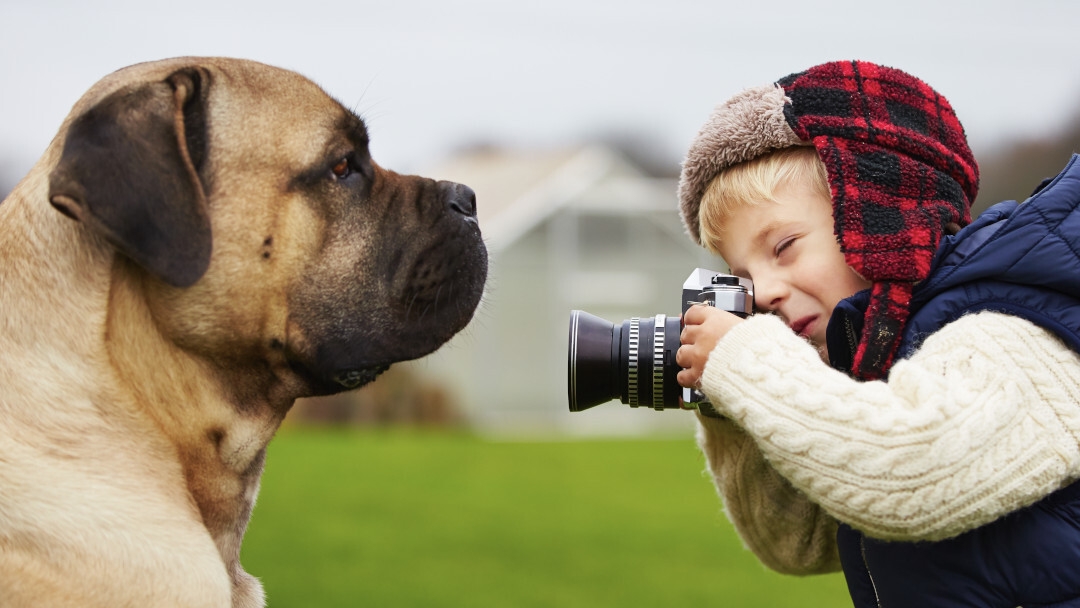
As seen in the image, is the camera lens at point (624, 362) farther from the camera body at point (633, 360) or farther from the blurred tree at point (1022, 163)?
the blurred tree at point (1022, 163)

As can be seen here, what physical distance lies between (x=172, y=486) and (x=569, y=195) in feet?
53.2

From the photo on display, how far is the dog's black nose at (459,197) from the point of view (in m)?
2.69

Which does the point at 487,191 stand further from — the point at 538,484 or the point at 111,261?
the point at 111,261

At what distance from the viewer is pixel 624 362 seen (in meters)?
2.63

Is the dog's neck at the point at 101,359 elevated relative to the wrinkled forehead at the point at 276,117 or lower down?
lower down

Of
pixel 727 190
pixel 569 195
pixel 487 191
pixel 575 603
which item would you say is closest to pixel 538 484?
pixel 575 603

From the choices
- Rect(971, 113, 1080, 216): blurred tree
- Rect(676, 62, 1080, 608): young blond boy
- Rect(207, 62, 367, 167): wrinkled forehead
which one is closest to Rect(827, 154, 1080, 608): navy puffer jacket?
Rect(676, 62, 1080, 608): young blond boy

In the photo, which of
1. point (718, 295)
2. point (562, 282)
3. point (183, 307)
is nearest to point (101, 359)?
point (183, 307)

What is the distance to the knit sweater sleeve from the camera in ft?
6.59

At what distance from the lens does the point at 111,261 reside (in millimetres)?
2156

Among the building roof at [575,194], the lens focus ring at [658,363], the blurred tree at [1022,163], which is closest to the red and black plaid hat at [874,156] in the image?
the lens focus ring at [658,363]

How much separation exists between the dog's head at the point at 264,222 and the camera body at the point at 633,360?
30 cm

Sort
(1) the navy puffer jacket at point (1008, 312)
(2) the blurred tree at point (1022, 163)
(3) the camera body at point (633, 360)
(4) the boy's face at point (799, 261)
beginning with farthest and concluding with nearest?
→ (2) the blurred tree at point (1022, 163)
(3) the camera body at point (633, 360)
(4) the boy's face at point (799, 261)
(1) the navy puffer jacket at point (1008, 312)

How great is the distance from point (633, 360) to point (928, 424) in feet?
2.57
